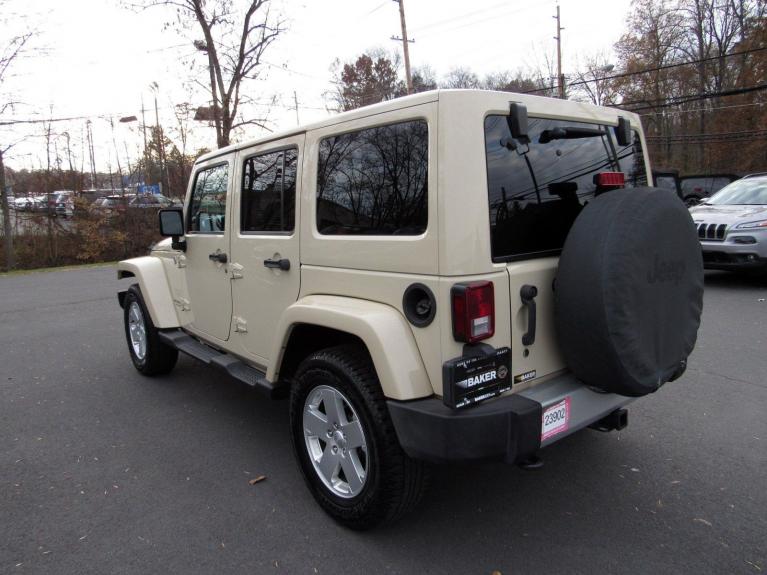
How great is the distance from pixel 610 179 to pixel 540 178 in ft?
1.39

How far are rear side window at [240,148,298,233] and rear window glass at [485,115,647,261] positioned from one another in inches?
49.0

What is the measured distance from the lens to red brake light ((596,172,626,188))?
2.61 m

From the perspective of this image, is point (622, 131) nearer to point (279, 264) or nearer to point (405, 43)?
point (279, 264)

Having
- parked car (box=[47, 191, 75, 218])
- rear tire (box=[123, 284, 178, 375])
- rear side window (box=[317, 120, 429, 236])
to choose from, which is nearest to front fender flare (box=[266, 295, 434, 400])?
rear side window (box=[317, 120, 429, 236])

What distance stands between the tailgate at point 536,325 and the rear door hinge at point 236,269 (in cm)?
193

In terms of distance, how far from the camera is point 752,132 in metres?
27.2

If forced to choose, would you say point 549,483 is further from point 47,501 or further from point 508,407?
point 47,501

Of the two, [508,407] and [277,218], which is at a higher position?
[277,218]

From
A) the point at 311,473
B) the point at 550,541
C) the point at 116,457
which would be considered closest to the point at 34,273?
the point at 116,457

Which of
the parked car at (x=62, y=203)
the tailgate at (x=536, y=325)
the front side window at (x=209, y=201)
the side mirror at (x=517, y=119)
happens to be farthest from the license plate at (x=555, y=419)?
the parked car at (x=62, y=203)

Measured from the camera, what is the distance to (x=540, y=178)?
2492 mm

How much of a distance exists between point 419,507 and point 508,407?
1013 millimetres

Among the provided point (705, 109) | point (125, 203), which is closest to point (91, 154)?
point (125, 203)

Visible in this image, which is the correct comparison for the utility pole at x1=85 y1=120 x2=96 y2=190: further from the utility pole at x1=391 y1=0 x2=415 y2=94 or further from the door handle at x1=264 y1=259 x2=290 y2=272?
the door handle at x1=264 y1=259 x2=290 y2=272
